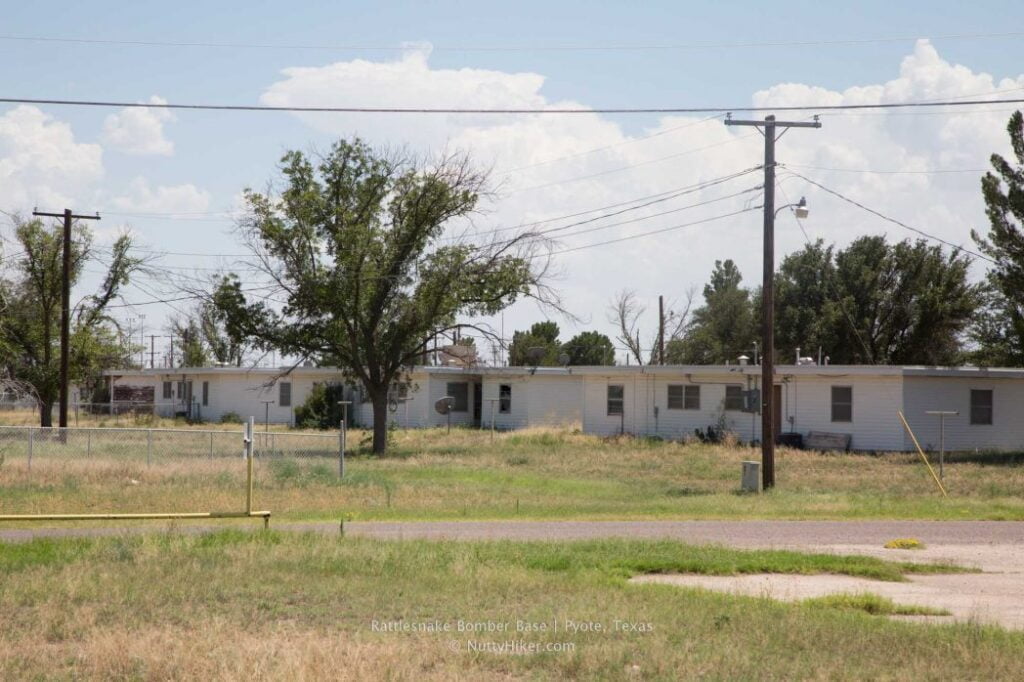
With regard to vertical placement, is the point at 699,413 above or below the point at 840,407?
below

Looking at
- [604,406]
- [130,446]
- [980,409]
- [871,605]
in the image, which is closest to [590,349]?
[604,406]

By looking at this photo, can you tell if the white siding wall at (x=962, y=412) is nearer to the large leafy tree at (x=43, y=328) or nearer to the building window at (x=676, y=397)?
the building window at (x=676, y=397)

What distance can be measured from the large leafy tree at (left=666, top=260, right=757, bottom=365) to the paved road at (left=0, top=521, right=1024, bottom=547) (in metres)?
47.8

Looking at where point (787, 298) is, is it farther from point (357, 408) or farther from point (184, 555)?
point (184, 555)

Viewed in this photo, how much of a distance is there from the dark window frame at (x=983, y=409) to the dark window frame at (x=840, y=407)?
4265 mm

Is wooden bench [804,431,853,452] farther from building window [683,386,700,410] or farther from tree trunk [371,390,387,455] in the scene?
tree trunk [371,390,387,455]

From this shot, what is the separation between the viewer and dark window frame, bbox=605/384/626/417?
43469mm

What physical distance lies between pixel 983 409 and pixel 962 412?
1042 mm

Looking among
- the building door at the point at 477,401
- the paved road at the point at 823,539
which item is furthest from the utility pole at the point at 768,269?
the building door at the point at 477,401

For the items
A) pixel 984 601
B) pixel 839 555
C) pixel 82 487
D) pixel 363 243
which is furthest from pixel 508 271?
pixel 984 601

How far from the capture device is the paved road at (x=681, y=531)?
55.1ft

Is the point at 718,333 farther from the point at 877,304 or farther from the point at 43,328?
the point at 43,328

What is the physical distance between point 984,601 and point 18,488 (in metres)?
18.1

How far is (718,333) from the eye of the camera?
70375 mm
